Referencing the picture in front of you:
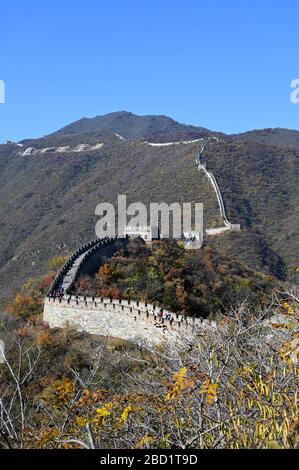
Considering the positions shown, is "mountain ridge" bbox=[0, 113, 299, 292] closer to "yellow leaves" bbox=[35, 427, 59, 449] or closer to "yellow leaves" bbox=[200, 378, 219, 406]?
"yellow leaves" bbox=[35, 427, 59, 449]

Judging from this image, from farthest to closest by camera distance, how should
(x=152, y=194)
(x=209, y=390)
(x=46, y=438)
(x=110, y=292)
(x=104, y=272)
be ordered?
(x=152, y=194) < (x=104, y=272) < (x=110, y=292) < (x=46, y=438) < (x=209, y=390)

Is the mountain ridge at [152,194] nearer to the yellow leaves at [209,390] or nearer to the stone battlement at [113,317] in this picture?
the stone battlement at [113,317]

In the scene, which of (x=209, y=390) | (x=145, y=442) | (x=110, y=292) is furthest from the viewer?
(x=110, y=292)

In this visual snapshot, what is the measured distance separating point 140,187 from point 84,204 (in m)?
8.66

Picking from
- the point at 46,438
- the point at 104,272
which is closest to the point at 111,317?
the point at 104,272

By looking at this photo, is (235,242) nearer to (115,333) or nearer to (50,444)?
(115,333)

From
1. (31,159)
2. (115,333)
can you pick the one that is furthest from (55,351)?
(31,159)

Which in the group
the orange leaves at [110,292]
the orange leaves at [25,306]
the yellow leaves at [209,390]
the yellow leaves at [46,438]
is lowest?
the orange leaves at [25,306]

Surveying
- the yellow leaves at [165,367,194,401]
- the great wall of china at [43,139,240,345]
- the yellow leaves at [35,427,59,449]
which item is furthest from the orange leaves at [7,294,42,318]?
the yellow leaves at [165,367,194,401]

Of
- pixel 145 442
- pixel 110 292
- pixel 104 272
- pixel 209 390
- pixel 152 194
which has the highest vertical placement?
pixel 152 194

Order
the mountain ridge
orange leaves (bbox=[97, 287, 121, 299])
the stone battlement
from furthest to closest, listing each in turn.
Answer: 1. the mountain ridge
2. orange leaves (bbox=[97, 287, 121, 299])
3. the stone battlement

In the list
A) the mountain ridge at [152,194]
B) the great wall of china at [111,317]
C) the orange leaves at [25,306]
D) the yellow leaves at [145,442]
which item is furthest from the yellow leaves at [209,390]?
the mountain ridge at [152,194]

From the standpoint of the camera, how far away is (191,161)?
8912 centimetres

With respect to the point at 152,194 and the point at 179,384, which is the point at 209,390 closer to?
the point at 179,384
